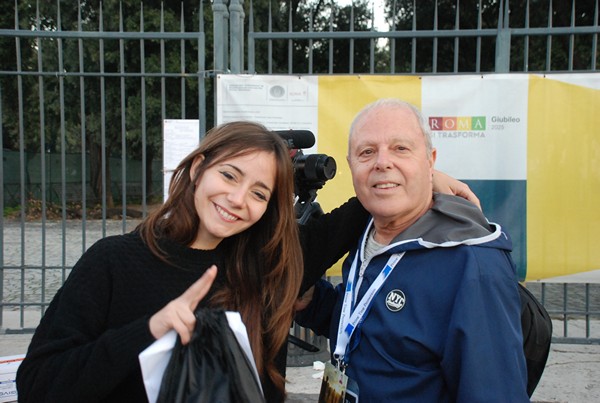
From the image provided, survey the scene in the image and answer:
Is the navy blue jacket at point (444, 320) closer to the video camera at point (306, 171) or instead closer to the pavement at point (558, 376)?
the video camera at point (306, 171)

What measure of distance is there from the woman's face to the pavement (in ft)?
7.12

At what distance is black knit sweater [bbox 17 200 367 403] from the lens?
4.40 ft

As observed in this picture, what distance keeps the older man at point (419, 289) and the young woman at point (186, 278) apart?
0.85ft

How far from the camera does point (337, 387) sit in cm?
174

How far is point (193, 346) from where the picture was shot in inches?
A: 51.4

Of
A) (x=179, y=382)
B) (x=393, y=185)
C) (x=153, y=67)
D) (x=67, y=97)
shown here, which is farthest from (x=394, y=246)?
(x=67, y=97)

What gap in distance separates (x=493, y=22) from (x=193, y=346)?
13.2m

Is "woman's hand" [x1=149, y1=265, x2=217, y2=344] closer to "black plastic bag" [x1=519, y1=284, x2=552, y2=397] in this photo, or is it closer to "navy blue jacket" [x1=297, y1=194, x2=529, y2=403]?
"navy blue jacket" [x1=297, y1=194, x2=529, y2=403]

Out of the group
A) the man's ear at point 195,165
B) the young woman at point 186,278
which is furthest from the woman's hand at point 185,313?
the man's ear at point 195,165

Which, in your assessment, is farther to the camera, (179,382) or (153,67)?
(153,67)

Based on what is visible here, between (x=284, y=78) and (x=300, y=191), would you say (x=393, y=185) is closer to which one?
(x=300, y=191)

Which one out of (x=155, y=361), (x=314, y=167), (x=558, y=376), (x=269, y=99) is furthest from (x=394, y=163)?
(x=558, y=376)

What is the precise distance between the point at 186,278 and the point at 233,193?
30 cm

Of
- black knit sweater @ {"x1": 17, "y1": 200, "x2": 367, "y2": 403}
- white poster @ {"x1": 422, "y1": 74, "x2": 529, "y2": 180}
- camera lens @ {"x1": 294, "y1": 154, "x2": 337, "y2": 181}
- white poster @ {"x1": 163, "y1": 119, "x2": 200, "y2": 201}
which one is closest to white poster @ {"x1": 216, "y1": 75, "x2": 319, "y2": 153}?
white poster @ {"x1": 163, "y1": 119, "x2": 200, "y2": 201}
